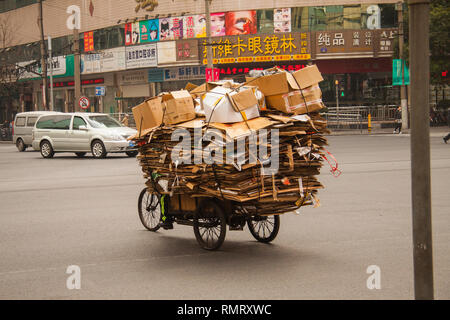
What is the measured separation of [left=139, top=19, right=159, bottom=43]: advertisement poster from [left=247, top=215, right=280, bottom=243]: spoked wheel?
36.5 meters

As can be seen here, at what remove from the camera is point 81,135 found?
2373 cm

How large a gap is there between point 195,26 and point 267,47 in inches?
200

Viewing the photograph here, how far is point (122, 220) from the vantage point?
949cm

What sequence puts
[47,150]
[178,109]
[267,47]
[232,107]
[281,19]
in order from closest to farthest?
[232,107], [178,109], [47,150], [267,47], [281,19]

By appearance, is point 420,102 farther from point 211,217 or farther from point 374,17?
point 374,17

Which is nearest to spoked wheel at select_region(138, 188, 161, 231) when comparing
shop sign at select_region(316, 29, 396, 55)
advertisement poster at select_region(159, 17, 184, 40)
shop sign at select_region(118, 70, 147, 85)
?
shop sign at select_region(316, 29, 396, 55)

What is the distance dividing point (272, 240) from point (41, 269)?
8.87ft

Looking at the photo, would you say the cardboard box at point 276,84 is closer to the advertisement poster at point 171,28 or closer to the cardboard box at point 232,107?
the cardboard box at point 232,107

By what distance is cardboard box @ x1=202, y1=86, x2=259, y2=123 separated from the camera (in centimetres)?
674

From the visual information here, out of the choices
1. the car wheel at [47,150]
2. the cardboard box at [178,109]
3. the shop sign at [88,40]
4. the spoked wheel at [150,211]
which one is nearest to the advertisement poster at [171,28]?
the shop sign at [88,40]

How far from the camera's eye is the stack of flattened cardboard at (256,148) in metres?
6.60

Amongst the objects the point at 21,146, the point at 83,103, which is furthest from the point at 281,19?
the point at 21,146

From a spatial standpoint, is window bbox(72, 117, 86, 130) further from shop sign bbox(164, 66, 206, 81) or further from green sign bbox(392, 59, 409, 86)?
shop sign bbox(164, 66, 206, 81)

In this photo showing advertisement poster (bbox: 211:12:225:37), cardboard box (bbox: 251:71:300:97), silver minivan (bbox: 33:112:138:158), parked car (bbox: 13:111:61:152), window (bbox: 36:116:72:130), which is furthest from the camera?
advertisement poster (bbox: 211:12:225:37)
